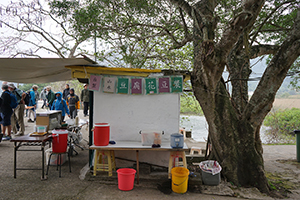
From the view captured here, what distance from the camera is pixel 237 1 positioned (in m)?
6.88

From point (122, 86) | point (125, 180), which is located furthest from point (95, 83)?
point (125, 180)

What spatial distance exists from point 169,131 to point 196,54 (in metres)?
1.89

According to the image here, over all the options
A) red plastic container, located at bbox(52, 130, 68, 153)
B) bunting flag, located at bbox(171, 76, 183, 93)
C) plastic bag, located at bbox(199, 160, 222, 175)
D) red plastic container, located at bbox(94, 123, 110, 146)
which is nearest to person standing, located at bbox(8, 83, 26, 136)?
red plastic container, located at bbox(52, 130, 68, 153)

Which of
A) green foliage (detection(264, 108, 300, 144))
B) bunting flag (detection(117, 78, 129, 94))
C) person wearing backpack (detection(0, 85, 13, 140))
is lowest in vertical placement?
green foliage (detection(264, 108, 300, 144))

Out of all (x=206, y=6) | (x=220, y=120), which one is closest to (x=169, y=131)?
(x=220, y=120)

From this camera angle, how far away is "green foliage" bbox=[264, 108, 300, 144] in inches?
596

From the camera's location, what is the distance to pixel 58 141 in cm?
476

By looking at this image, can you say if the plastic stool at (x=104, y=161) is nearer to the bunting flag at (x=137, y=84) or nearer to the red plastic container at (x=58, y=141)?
the red plastic container at (x=58, y=141)

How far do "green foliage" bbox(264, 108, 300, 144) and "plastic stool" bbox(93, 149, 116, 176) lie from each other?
11.7m

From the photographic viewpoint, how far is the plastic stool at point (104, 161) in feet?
15.4

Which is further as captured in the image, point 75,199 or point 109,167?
point 109,167

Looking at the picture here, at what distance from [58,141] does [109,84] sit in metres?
1.66

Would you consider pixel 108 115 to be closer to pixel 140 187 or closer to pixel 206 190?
pixel 140 187

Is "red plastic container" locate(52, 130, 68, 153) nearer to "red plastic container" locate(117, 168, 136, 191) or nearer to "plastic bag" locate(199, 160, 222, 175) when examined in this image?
"red plastic container" locate(117, 168, 136, 191)
